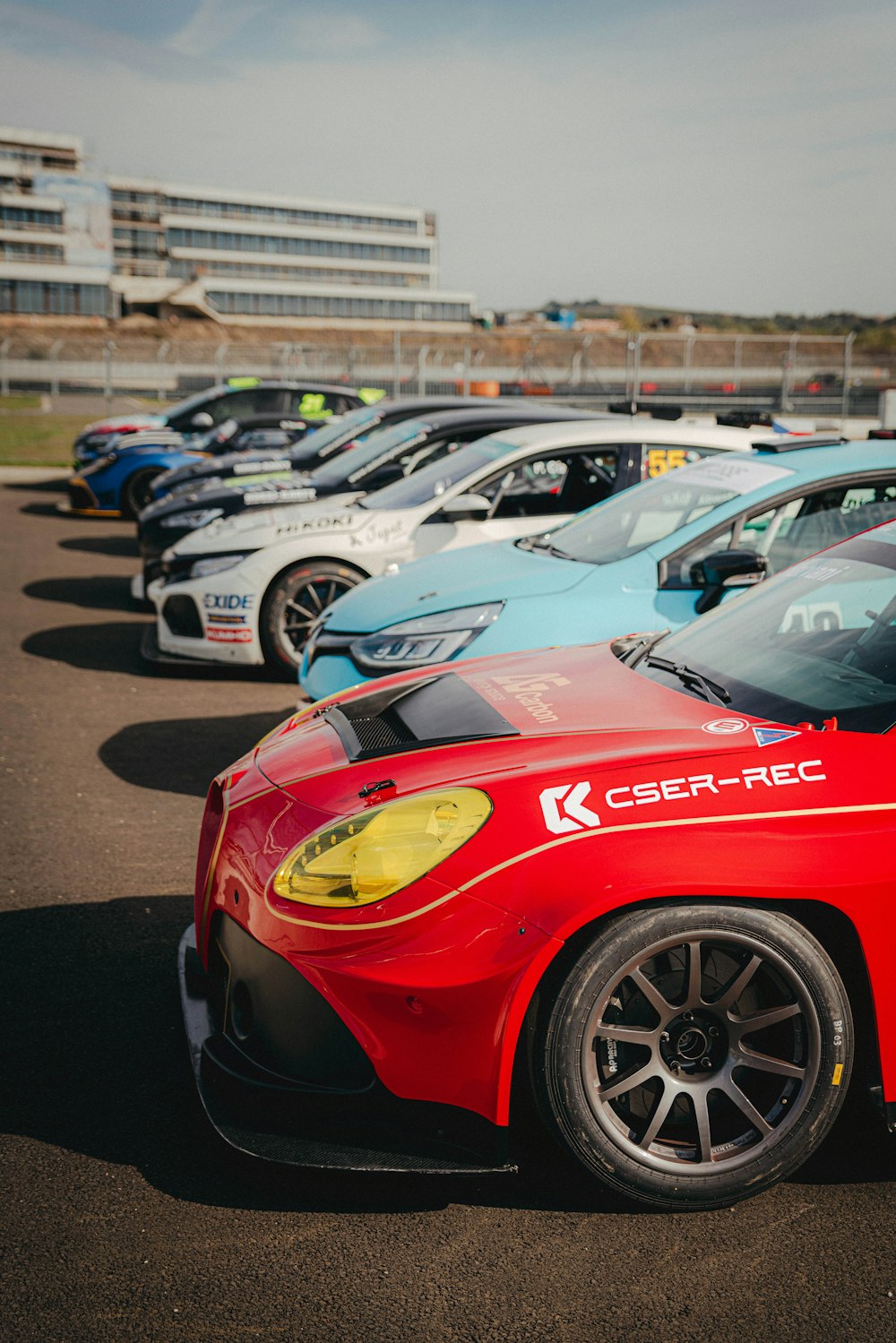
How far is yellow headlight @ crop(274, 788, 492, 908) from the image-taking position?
8.23ft

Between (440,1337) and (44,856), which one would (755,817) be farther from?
(44,856)

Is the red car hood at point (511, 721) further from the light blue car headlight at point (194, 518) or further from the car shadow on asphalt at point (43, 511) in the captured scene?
the car shadow on asphalt at point (43, 511)

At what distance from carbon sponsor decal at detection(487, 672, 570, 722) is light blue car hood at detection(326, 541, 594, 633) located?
1.86 m

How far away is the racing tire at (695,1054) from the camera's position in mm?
2418

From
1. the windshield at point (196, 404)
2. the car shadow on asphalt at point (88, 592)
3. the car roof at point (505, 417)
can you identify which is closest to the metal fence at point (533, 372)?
the windshield at point (196, 404)


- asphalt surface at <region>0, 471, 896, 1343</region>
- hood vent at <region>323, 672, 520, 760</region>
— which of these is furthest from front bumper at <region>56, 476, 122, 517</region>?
hood vent at <region>323, 672, 520, 760</region>

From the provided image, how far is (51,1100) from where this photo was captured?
296 cm

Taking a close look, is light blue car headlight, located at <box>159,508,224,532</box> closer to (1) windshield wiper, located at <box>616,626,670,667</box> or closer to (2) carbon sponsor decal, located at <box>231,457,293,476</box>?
(2) carbon sponsor decal, located at <box>231,457,293,476</box>

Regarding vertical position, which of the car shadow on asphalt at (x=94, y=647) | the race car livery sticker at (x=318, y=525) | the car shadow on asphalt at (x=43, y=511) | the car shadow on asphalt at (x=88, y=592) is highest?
the race car livery sticker at (x=318, y=525)

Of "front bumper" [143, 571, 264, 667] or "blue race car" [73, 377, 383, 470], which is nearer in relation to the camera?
"front bumper" [143, 571, 264, 667]

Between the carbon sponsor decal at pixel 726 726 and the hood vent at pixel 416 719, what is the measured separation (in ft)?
1.52

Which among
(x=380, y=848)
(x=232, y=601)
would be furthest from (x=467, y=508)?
(x=380, y=848)

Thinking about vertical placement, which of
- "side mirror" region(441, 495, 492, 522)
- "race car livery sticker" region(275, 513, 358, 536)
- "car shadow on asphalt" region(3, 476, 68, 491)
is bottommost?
"car shadow on asphalt" region(3, 476, 68, 491)

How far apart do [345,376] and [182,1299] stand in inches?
1244
